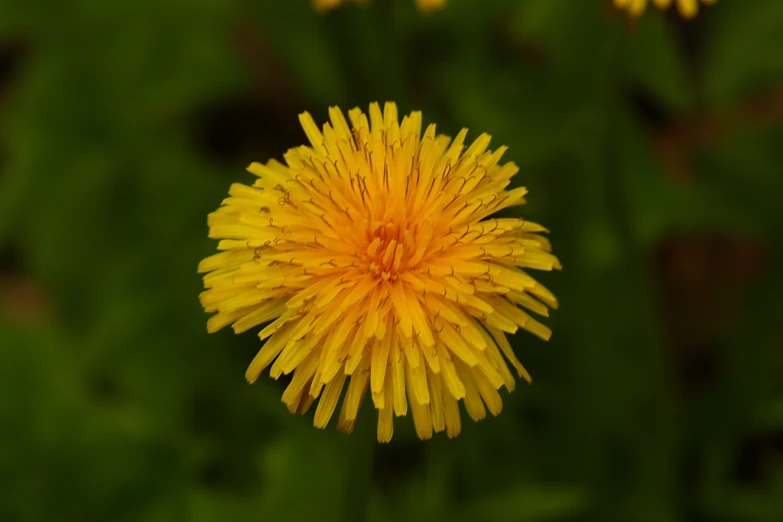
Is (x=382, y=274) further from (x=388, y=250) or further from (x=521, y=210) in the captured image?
(x=521, y=210)

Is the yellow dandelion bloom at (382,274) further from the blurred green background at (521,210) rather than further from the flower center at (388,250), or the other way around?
the blurred green background at (521,210)

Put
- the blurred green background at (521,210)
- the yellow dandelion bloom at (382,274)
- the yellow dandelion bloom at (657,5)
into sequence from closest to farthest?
the yellow dandelion bloom at (382,274), the yellow dandelion bloom at (657,5), the blurred green background at (521,210)

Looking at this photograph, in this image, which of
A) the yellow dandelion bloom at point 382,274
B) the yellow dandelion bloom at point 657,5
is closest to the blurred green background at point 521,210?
the yellow dandelion bloom at point 657,5

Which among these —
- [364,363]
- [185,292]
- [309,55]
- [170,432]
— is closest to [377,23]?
[309,55]

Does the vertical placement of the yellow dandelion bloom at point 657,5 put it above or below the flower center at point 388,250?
above

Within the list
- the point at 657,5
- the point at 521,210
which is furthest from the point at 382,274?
the point at 521,210

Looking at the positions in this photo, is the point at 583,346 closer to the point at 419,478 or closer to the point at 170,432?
the point at 419,478
